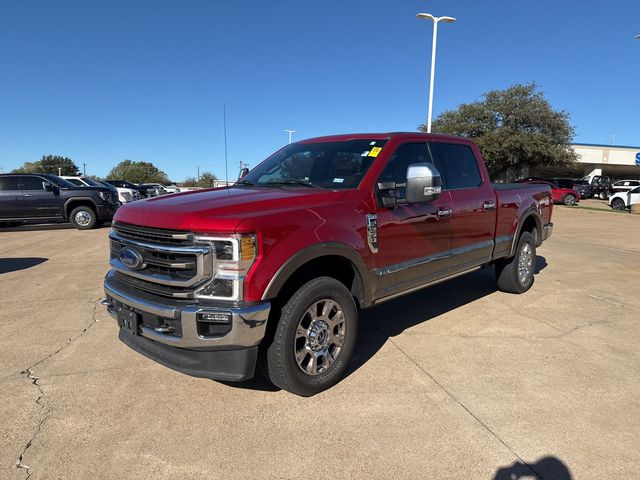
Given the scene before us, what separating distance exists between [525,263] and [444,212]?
2.50 meters

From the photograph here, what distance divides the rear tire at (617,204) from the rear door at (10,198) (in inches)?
1183

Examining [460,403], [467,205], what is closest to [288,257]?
[460,403]

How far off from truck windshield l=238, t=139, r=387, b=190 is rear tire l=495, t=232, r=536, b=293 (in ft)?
9.77

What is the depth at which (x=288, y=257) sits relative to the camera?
298cm

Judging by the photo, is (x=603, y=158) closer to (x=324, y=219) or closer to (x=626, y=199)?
(x=626, y=199)

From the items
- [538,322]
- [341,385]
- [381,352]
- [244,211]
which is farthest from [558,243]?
[244,211]

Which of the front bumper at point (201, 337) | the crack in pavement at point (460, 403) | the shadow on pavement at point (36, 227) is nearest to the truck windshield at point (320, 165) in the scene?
the front bumper at point (201, 337)

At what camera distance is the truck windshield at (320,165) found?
3.91m

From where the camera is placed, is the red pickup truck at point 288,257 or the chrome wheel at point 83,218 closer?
the red pickup truck at point 288,257

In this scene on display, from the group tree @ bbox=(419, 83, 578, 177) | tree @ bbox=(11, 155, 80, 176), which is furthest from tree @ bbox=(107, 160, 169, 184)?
tree @ bbox=(419, 83, 578, 177)

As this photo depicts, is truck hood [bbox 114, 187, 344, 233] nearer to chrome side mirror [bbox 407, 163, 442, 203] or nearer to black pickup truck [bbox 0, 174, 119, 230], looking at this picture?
chrome side mirror [bbox 407, 163, 442, 203]

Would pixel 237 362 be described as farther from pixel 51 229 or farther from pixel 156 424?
pixel 51 229

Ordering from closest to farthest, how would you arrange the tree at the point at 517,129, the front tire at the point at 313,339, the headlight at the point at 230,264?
the headlight at the point at 230,264 < the front tire at the point at 313,339 < the tree at the point at 517,129

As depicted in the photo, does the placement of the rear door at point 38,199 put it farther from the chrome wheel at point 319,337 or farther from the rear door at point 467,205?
the chrome wheel at point 319,337
